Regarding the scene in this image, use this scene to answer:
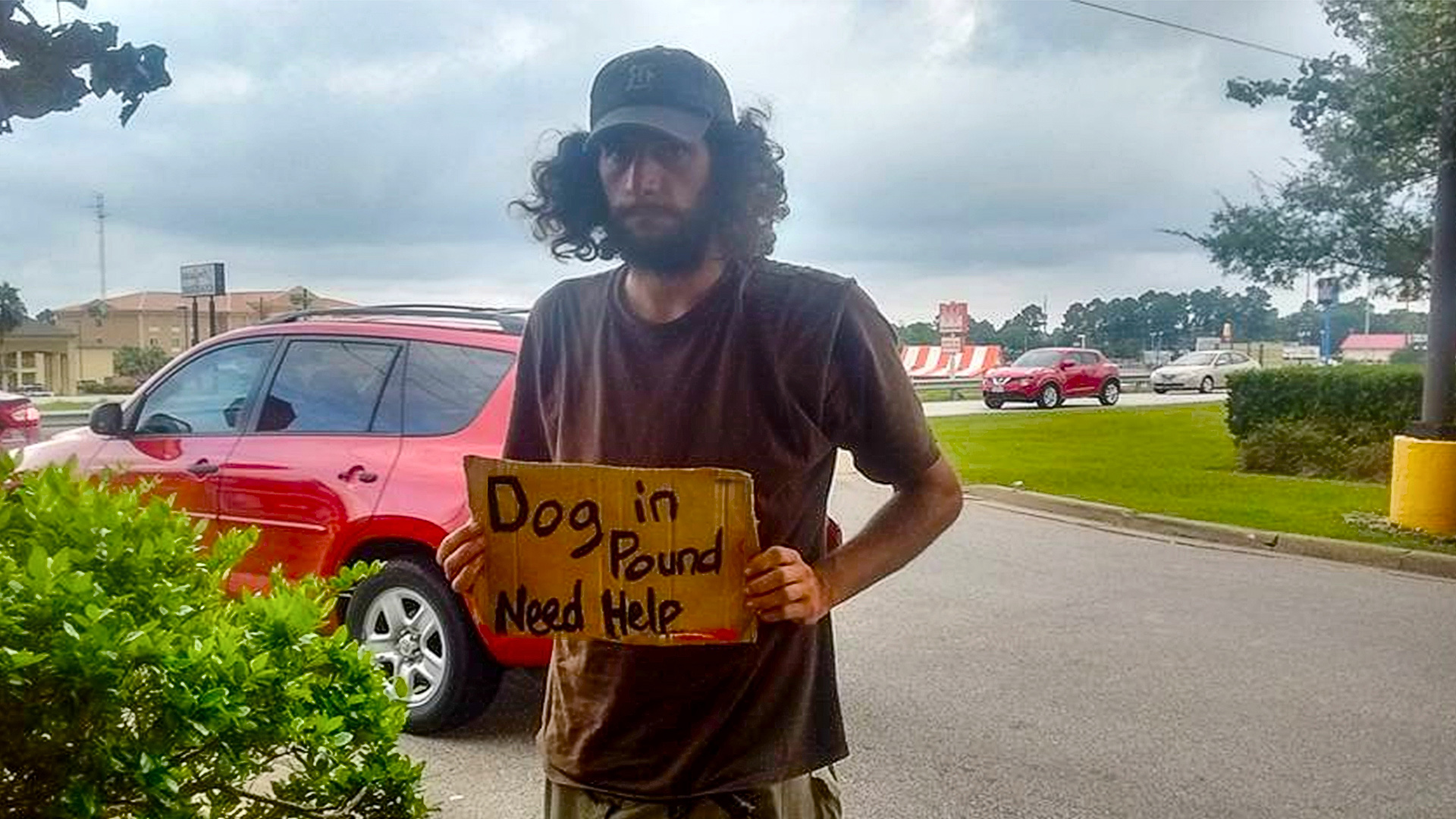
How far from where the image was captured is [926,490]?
192cm

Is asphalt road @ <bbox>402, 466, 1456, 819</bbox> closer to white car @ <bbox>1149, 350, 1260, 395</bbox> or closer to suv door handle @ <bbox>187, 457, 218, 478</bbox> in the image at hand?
suv door handle @ <bbox>187, 457, 218, 478</bbox>

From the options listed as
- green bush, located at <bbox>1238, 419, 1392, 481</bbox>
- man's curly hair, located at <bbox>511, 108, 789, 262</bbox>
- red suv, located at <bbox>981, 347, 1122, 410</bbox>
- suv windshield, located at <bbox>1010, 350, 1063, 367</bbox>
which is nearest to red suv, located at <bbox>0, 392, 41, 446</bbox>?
man's curly hair, located at <bbox>511, 108, 789, 262</bbox>

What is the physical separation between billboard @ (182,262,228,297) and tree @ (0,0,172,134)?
1.70 meters

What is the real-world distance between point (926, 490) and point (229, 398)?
419 centimetres

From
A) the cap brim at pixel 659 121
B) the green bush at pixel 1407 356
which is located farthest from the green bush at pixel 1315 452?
the cap brim at pixel 659 121

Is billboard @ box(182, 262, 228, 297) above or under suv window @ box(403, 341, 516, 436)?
above

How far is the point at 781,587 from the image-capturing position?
170cm

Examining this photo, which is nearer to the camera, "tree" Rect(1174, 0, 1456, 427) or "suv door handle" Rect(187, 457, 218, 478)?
"suv door handle" Rect(187, 457, 218, 478)

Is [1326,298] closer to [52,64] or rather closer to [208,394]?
[208,394]

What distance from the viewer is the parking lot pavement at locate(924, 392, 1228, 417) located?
26000 mm

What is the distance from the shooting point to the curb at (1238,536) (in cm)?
867

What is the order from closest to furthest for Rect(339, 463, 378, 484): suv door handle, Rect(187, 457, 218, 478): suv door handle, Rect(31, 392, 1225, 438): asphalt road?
Rect(339, 463, 378, 484): suv door handle < Rect(187, 457, 218, 478): suv door handle < Rect(31, 392, 1225, 438): asphalt road

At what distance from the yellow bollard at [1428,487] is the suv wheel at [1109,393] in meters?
20.3

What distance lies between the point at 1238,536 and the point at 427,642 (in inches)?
275
